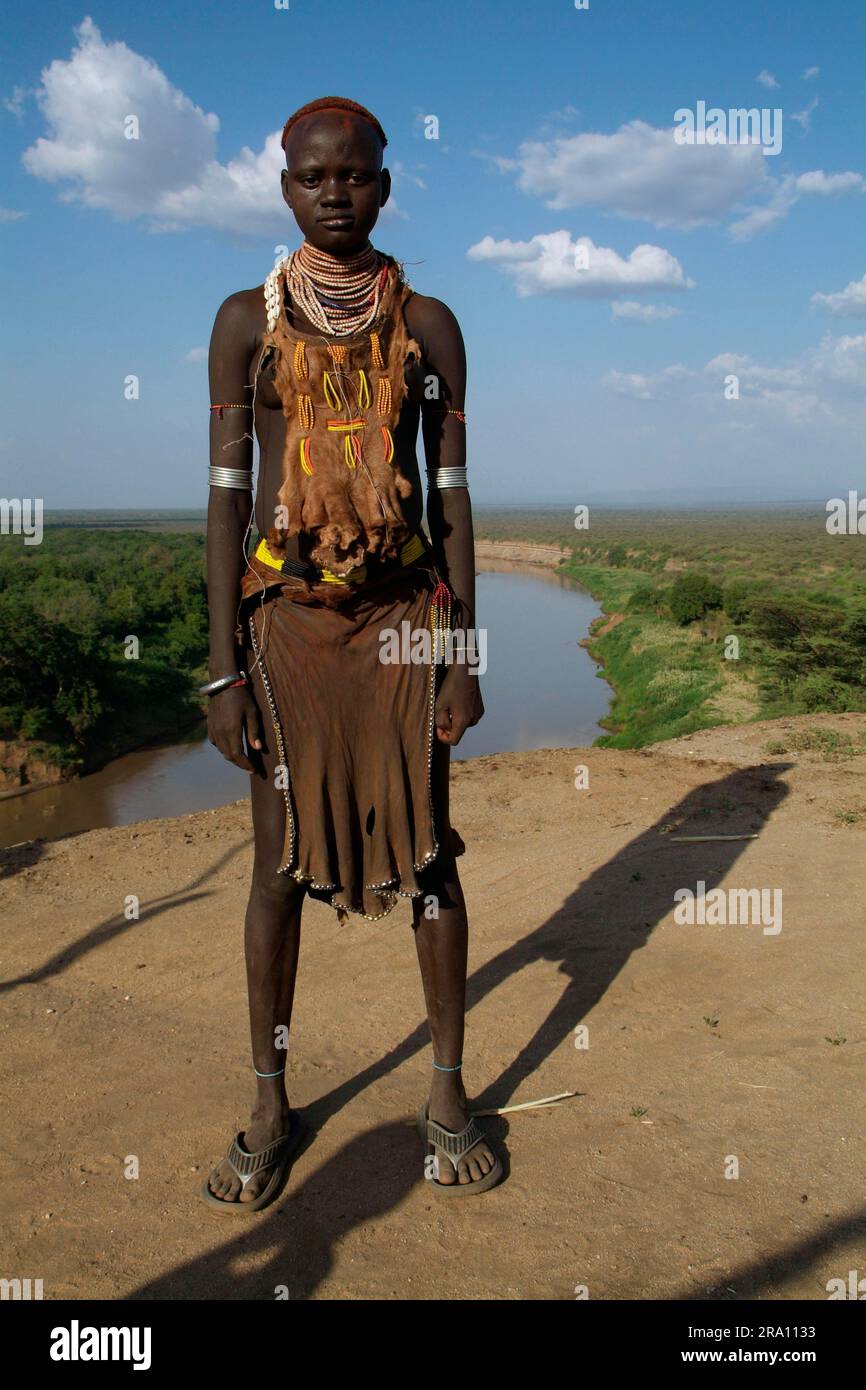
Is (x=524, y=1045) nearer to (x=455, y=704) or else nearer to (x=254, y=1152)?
(x=254, y=1152)

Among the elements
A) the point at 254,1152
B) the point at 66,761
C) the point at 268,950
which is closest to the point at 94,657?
the point at 66,761

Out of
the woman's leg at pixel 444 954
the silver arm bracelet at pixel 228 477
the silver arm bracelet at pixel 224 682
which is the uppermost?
the silver arm bracelet at pixel 228 477

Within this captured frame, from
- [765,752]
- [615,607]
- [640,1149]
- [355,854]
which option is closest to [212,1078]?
[355,854]

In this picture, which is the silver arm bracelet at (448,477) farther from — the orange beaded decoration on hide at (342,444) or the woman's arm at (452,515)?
the orange beaded decoration on hide at (342,444)

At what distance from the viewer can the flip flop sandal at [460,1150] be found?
247 cm

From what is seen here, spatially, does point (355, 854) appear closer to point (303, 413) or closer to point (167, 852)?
point (303, 413)

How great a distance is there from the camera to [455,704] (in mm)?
2529

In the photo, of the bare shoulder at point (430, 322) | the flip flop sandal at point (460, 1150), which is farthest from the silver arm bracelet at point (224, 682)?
the flip flop sandal at point (460, 1150)

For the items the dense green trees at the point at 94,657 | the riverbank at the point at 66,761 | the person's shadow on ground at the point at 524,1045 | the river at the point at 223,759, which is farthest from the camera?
the dense green trees at the point at 94,657

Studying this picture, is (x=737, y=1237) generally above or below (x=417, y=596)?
below

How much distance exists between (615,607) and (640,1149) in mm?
33213

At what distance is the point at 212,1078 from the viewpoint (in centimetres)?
316

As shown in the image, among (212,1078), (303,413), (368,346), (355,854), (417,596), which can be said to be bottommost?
(212,1078)

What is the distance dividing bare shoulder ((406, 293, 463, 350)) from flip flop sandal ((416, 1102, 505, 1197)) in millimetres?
2108
